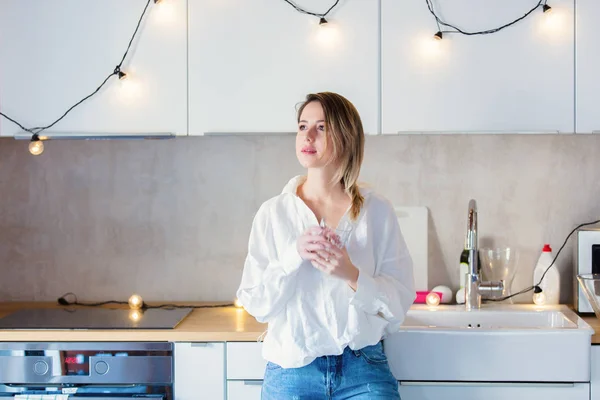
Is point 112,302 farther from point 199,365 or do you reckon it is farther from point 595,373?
point 595,373

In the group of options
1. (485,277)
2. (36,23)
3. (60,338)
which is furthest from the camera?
(485,277)

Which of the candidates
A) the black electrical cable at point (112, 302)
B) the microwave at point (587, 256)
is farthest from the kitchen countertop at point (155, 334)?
the microwave at point (587, 256)

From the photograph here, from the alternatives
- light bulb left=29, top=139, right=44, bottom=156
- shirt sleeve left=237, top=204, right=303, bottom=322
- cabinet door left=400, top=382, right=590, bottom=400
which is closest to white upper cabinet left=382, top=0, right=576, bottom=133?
shirt sleeve left=237, top=204, right=303, bottom=322

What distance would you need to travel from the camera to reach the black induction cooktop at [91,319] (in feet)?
7.20

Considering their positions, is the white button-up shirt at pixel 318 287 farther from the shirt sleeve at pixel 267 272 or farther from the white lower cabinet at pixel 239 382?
the white lower cabinet at pixel 239 382

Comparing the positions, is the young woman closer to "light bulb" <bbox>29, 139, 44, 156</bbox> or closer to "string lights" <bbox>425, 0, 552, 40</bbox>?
"string lights" <bbox>425, 0, 552, 40</bbox>

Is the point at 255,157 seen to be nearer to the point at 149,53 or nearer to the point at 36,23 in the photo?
the point at 149,53

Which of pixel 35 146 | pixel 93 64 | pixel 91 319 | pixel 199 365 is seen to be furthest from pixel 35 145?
pixel 199 365

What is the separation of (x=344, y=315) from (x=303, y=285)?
0.14 meters

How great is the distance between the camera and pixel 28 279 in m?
2.70

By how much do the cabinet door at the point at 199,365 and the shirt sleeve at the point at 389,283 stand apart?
0.57 metres

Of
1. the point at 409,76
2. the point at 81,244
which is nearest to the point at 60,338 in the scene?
the point at 81,244

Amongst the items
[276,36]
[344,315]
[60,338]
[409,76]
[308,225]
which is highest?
[276,36]

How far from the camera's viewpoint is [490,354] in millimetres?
2066
